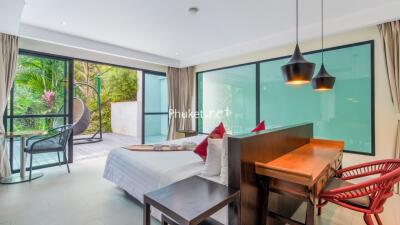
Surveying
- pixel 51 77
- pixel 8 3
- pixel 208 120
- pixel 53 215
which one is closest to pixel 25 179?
pixel 53 215

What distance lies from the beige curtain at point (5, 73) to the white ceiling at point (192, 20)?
0.92 ft

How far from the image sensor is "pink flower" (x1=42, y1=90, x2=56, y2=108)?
3934 millimetres

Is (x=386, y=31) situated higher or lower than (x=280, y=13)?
lower

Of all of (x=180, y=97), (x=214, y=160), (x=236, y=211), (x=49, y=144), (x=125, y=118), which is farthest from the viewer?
(x=125, y=118)

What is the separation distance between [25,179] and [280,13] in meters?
4.74

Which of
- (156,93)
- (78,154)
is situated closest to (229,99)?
(156,93)

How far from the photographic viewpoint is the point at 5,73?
3.22 m

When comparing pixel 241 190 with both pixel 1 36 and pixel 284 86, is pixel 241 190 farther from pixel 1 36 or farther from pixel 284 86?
pixel 1 36

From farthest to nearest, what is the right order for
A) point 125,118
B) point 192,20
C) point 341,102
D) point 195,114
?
point 125,118 → point 195,114 → point 341,102 → point 192,20

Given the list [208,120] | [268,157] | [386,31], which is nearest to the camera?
[268,157]

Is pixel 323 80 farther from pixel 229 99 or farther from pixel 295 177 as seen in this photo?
pixel 229 99

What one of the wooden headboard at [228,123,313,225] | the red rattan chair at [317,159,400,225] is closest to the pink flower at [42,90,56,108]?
the wooden headboard at [228,123,313,225]

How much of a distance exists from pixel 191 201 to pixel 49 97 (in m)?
4.06

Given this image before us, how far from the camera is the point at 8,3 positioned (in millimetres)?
2320
